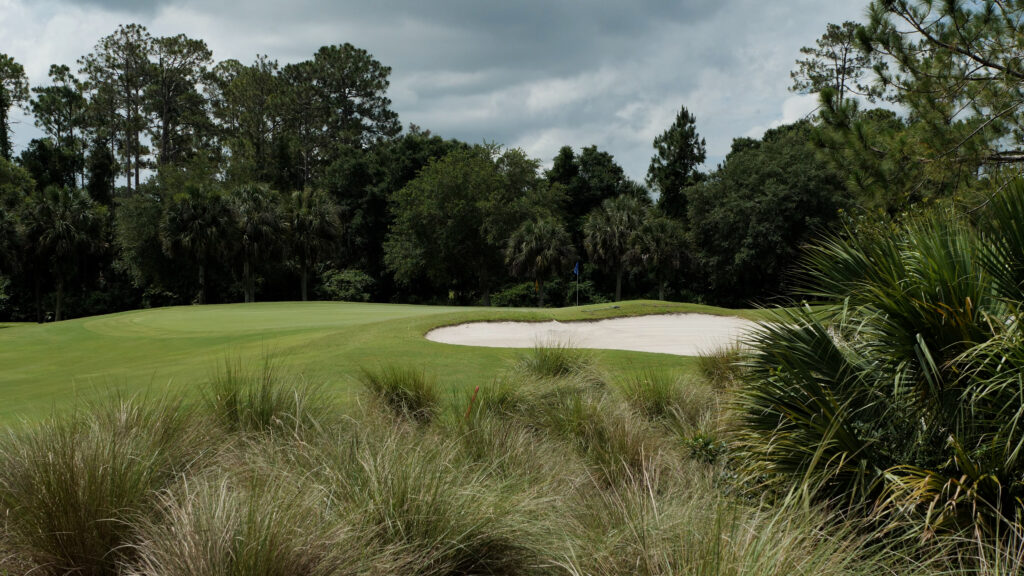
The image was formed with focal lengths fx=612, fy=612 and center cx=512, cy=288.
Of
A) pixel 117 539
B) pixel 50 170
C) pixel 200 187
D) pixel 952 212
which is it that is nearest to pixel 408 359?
pixel 117 539

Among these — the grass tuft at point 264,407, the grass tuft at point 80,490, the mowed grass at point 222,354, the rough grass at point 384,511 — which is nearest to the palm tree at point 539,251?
the mowed grass at point 222,354

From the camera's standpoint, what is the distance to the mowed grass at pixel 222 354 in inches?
322

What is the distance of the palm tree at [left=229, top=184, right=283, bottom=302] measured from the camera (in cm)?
4066

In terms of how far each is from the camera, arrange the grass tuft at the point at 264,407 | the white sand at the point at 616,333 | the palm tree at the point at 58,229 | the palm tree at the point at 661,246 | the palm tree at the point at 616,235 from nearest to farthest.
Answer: the grass tuft at the point at 264,407, the white sand at the point at 616,333, the palm tree at the point at 58,229, the palm tree at the point at 661,246, the palm tree at the point at 616,235

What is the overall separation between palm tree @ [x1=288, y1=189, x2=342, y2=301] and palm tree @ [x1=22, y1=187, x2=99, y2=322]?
13.3 metres

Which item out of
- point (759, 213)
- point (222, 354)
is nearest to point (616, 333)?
point (222, 354)

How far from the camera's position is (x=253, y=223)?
40.7 meters

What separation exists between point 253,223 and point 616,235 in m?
24.9

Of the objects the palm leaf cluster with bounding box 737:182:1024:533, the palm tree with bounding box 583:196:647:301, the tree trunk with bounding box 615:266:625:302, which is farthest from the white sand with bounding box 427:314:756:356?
the tree trunk with bounding box 615:266:625:302

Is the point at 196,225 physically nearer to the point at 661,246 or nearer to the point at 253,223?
the point at 253,223

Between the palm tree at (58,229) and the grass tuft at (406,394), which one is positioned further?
the palm tree at (58,229)

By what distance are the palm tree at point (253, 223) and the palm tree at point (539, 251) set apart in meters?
16.0

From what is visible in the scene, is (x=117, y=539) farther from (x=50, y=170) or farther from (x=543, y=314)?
(x=50, y=170)

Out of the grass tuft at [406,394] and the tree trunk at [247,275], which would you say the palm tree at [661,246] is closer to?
the tree trunk at [247,275]
